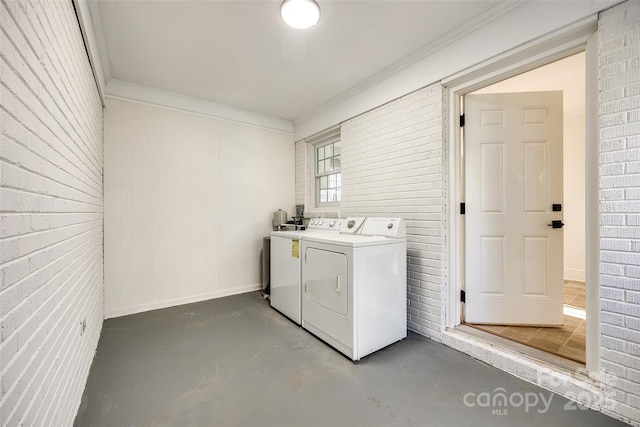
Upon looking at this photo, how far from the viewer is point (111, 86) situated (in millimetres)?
2980

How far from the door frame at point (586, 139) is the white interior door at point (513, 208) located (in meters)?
0.15

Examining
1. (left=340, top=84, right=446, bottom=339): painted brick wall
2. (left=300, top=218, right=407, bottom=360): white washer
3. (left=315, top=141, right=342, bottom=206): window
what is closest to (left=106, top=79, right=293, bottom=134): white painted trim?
(left=315, top=141, right=342, bottom=206): window

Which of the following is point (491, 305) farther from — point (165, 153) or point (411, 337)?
point (165, 153)

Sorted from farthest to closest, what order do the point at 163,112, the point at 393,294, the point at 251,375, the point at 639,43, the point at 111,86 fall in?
the point at 163,112 < the point at 111,86 < the point at 393,294 < the point at 251,375 < the point at 639,43

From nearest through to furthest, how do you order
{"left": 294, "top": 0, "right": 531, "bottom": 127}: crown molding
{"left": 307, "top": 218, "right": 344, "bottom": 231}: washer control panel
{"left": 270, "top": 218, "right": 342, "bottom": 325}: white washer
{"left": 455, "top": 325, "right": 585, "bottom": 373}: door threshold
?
{"left": 455, "top": 325, "right": 585, "bottom": 373}: door threshold
{"left": 294, "top": 0, "right": 531, "bottom": 127}: crown molding
{"left": 270, "top": 218, "right": 342, "bottom": 325}: white washer
{"left": 307, "top": 218, "right": 344, "bottom": 231}: washer control panel

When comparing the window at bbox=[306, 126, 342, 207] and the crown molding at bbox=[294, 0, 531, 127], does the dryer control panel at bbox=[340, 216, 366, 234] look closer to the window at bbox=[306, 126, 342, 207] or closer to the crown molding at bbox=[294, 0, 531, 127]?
the window at bbox=[306, 126, 342, 207]

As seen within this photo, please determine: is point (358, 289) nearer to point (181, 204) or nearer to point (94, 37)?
point (181, 204)

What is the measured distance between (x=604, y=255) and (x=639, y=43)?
1.19m

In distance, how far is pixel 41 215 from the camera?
1.07m

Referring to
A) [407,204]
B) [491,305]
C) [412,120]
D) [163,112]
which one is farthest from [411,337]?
[163,112]

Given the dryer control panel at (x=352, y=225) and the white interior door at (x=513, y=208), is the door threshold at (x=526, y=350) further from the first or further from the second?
the dryer control panel at (x=352, y=225)

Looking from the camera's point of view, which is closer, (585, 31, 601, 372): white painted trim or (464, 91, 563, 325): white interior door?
(585, 31, 601, 372): white painted trim

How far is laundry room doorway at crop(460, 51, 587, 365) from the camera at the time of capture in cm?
247

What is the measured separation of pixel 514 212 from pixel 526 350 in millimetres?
1202
